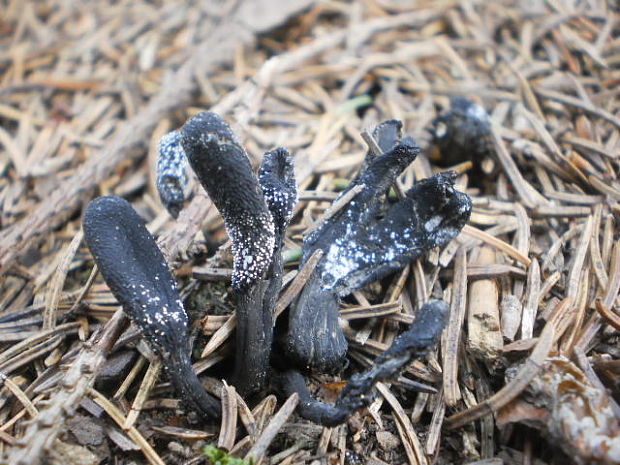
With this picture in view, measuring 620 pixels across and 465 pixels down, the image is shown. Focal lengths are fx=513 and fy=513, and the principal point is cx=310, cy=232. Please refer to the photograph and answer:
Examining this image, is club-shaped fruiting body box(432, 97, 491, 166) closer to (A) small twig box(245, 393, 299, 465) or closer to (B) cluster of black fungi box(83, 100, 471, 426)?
(B) cluster of black fungi box(83, 100, 471, 426)

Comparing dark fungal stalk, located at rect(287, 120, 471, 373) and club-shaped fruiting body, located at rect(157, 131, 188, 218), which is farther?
dark fungal stalk, located at rect(287, 120, 471, 373)

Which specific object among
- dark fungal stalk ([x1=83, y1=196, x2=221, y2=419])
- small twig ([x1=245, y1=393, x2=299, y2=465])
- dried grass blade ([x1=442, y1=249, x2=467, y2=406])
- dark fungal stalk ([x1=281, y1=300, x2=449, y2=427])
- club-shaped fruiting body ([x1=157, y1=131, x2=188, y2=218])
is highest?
club-shaped fruiting body ([x1=157, y1=131, x2=188, y2=218])

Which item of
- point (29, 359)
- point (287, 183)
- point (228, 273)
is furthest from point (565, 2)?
point (29, 359)

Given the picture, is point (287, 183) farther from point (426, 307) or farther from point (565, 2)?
point (565, 2)

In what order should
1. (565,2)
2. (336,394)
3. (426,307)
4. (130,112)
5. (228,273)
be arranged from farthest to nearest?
1. (565,2)
2. (130,112)
3. (228,273)
4. (336,394)
5. (426,307)

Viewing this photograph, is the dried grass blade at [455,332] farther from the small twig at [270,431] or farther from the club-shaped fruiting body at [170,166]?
the club-shaped fruiting body at [170,166]

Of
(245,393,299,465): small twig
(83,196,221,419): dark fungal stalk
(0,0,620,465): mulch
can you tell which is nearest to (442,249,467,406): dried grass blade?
(0,0,620,465): mulch
